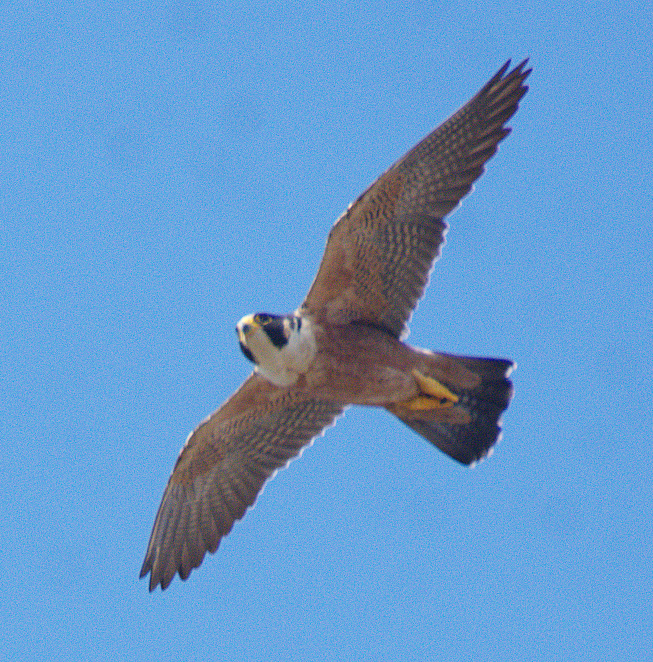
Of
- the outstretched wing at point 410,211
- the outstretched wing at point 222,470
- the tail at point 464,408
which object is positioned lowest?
the tail at point 464,408

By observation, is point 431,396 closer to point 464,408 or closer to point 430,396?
point 430,396

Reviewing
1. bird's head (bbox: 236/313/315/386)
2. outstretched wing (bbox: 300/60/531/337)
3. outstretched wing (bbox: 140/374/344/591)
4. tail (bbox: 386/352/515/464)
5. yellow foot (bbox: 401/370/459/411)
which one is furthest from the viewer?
outstretched wing (bbox: 140/374/344/591)

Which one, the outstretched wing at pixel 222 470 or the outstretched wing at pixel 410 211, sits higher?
the outstretched wing at pixel 410 211

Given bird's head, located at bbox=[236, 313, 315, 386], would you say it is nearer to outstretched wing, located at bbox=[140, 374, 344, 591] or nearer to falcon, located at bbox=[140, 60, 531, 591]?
falcon, located at bbox=[140, 60, 531, 591]

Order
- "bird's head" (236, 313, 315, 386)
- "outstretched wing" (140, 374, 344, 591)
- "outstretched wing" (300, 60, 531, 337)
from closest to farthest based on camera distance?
"bird's head" (236, 313, 315, 386), "outstretched wing" (300, 60, 531, 337), "outstretched wing" (140, 374, 344, 591)

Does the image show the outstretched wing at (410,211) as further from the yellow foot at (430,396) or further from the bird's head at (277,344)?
the yellow foot at (430,396)

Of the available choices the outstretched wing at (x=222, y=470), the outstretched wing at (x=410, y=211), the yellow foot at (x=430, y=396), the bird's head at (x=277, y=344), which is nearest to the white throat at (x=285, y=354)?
the bird's head at (x=277, y=344)

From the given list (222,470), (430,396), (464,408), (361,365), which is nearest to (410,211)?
(361,365)

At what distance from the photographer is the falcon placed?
8.62 meters

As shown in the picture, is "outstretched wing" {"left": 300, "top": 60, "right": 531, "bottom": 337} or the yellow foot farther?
the yellow foot

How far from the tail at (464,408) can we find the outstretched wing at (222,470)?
0.88 meters

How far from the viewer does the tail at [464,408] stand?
29.3 ft

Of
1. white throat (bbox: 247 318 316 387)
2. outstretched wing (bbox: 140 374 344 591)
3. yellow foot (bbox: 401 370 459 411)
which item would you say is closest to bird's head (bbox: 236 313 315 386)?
white throat (bbox: 247 318 316 387)

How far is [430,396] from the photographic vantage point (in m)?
8.92
